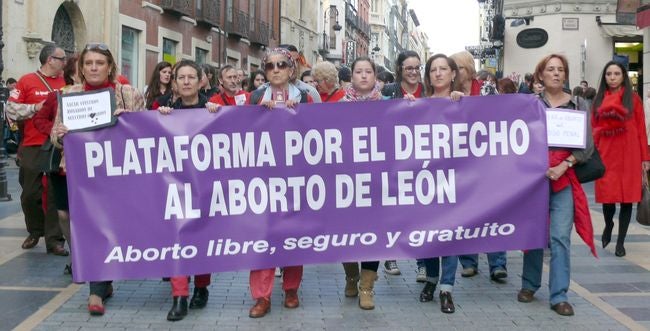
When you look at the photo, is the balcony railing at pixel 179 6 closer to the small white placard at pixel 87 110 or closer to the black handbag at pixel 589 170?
the small white placard at pixel 87 110

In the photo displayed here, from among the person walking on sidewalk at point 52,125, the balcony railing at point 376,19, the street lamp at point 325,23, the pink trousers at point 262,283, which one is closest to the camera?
the pink trousers at point 262,283

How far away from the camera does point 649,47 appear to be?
1641cm

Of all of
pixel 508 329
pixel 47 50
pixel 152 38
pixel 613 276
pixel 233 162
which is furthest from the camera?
pixel 152 38

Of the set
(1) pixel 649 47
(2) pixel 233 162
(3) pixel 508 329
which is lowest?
(3) pixel 508 329

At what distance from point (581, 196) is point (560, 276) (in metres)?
0.58

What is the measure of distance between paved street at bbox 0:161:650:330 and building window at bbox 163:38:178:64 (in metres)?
19.5

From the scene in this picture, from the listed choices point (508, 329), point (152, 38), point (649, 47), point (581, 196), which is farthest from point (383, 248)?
point (152, 38)

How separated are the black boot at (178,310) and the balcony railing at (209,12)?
2400 centimetres

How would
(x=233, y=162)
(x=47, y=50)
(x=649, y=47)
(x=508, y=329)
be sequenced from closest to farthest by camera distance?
(x=508, y=329) < (x=233, y=162) < (x=47, y=50) < (x=649, y=47)

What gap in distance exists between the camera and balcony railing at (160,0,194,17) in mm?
25991

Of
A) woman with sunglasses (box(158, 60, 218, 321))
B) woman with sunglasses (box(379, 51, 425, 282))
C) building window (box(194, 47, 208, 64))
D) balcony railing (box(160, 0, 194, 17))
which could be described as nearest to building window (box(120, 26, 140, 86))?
balcony railing (box(160, 0, 194, 17))

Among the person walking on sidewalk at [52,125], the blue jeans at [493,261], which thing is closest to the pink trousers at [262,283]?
the person walking on sidewalk at [52,125]

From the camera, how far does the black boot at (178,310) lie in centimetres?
576

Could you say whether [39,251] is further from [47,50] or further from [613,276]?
[613,276]
